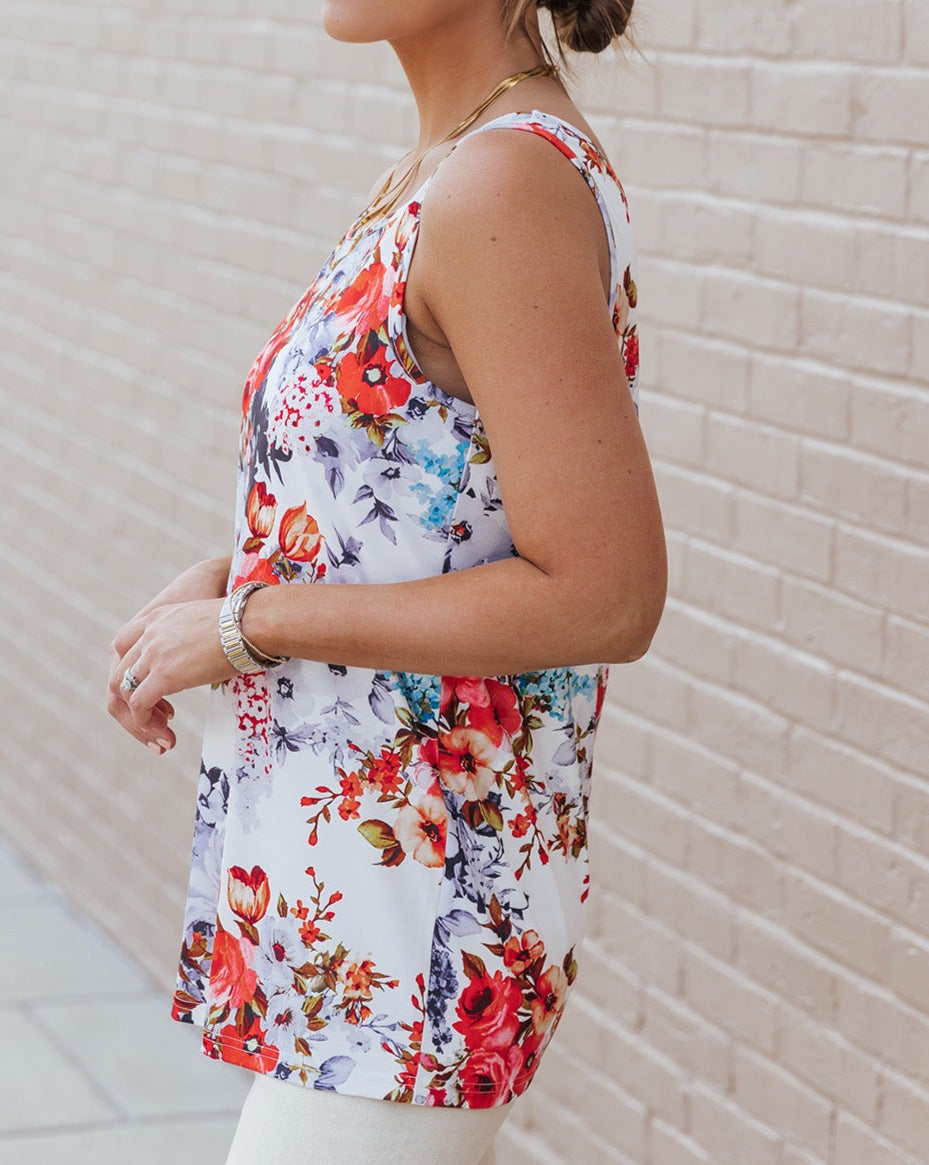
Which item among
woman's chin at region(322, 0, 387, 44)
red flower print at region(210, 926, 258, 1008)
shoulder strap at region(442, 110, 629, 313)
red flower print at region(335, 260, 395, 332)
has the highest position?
woman's chin at region(322, 0, 387, 44)

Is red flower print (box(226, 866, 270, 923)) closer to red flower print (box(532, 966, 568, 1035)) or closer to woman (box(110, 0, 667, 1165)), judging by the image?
woman (box(110, 0, 667, 1165))

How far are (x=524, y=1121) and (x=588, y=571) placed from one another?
189cm

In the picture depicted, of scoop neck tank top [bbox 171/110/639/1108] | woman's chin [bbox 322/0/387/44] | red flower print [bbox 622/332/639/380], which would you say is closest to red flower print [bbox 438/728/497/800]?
scoop neck tank top [bbox 171/110/639/1108]

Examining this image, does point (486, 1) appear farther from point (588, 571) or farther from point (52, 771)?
point (52, 771)

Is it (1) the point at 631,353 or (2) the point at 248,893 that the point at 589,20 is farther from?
(2) the point at 248,893

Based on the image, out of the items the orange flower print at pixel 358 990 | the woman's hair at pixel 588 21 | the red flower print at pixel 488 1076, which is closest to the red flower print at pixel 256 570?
the orange flower print at pixel 358 990

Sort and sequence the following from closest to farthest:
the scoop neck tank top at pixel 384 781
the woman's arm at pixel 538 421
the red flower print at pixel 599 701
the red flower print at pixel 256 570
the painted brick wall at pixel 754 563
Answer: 1. the woman's arm at pixel 538 421
2. the scoop neck tank top at pixel 384 781
3. the red flower print at pixel 256 570
4. the red flower print at pixel 599 701
5. the painted brick wall at pixel 754 563

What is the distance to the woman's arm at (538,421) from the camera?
1349mm

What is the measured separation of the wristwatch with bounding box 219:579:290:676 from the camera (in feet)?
5.05

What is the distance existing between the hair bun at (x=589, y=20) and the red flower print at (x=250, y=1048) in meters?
0.94

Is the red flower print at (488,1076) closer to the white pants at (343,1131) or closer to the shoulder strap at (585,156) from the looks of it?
the white pants at (343,1131)

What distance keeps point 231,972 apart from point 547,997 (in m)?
0.28

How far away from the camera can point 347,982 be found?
154 centimetres

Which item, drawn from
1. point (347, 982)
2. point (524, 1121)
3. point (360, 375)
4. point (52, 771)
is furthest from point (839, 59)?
point (52, 771)
